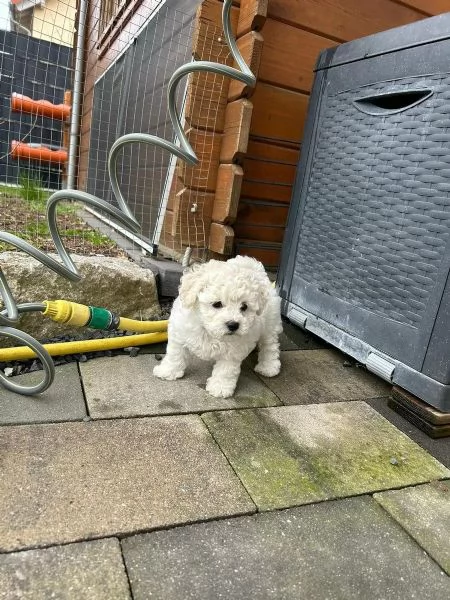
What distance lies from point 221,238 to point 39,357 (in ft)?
6.14

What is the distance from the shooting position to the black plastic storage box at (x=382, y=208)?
2.14 metres

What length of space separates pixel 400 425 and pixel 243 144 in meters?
2.18

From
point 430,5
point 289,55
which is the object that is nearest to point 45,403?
point 289,55

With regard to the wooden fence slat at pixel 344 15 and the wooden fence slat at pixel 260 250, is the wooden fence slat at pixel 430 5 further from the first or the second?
the wooden fence slat at pixel 260 250

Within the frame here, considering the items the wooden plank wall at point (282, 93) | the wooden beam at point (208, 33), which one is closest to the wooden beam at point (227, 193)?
the wooden plank wall at point (282, 93)

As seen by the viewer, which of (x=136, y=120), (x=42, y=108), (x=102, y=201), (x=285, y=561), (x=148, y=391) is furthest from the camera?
(x=42, y=108)

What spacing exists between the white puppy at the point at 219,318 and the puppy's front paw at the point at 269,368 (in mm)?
231

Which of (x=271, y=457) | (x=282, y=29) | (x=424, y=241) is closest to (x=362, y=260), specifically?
(x=424, y=241)

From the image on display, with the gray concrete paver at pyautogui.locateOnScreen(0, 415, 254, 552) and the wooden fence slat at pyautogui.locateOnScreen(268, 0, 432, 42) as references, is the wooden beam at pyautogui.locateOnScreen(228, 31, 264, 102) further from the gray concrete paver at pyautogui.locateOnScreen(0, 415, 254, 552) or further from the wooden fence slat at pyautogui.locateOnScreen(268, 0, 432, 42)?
the gray concrete paver at pyautogui.locateOnScreen(0, 415, 254, 552)

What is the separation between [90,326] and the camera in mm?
2129

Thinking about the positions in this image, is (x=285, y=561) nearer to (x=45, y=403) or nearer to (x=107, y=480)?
(x=107, y=480)

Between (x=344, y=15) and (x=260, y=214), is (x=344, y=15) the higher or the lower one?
the higher one

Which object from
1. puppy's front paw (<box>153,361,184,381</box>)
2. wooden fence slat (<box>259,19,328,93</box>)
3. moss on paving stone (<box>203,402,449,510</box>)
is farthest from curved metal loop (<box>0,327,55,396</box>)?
wooden fence slat (<box>259,19,328,93</box>)

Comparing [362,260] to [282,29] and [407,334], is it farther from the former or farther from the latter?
[282,29]
